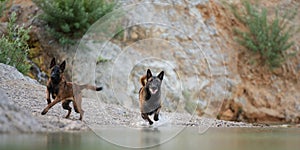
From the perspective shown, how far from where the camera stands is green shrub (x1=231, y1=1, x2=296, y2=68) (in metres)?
12.0

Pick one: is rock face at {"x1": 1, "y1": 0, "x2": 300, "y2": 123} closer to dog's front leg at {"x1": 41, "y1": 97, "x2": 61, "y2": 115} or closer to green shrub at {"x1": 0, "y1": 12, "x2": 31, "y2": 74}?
green shrub at {"x1": 0, "y1": 12, "x2": 31, "y2": 74}

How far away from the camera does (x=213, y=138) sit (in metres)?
5.49

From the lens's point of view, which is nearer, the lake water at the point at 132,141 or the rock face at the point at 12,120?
the lake water at the point at 132,141

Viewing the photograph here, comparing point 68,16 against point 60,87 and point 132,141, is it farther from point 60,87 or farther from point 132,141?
A: point 132,141

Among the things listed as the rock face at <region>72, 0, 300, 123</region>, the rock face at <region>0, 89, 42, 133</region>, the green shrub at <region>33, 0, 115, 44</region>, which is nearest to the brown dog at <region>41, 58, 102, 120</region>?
the rock face at <region>0, 89, 42, 133</region>

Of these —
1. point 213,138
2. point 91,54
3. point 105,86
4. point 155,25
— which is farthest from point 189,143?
point 155,25

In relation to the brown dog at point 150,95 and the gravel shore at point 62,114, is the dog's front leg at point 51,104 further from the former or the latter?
the brown dog at point 150,95

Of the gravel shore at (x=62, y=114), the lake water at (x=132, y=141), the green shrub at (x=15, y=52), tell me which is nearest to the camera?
the lake water at (x=132, y=141)

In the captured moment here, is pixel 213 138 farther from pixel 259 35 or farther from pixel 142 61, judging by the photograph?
pixel 259 35

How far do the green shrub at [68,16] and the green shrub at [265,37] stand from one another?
3082 mm

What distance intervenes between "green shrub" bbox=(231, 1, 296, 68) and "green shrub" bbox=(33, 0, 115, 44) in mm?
3082

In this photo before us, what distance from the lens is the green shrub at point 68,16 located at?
10578 millimetres

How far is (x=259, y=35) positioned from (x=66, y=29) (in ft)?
12.9

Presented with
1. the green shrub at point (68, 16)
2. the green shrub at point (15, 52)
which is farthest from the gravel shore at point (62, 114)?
the green shrub at point (68, 16)
